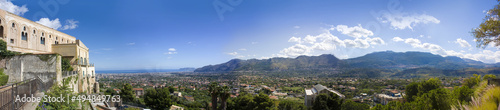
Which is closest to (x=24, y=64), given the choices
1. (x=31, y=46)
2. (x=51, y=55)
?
(x=51, y=55)

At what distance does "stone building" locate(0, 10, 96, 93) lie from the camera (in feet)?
46.3

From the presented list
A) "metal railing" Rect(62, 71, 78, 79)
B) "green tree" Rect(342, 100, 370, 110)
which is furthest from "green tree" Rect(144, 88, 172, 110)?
"green tree" Rect(342, 100, 370, 110)

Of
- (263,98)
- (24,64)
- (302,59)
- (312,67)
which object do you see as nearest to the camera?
(24,64)

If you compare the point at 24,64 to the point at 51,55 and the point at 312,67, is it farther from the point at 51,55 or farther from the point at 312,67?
the point at 312,67

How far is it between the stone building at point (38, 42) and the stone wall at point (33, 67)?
0.57 metres

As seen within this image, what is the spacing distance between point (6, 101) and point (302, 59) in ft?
524

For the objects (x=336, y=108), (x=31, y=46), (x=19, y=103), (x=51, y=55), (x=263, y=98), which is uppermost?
(x=31, y=46)

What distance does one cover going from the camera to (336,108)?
22516 mm

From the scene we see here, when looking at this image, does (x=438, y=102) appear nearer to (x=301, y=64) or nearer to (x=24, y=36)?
(x=24, y=36)

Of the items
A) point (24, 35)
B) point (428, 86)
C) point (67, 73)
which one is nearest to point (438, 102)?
point (428, 86)

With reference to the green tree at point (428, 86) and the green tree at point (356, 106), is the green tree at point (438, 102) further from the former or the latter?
the green tree at point (428, 86)

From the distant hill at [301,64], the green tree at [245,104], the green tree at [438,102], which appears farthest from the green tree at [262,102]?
the distant hill at [301,64]

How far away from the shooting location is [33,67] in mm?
11797

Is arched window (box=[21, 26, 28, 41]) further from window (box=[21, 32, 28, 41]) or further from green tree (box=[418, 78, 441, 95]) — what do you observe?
green tree (box=[418, 78, 441, 95])
